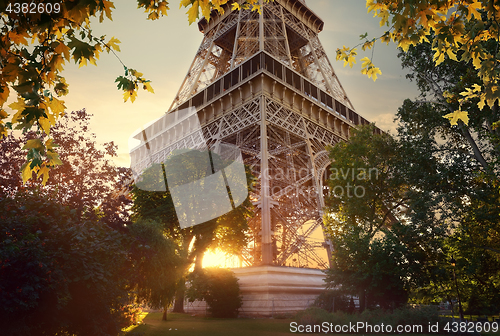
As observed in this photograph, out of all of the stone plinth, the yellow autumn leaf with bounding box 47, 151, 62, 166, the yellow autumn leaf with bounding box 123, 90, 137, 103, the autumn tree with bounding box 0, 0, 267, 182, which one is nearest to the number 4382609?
the autumn tree with bounding box 0, 0, 267, 182

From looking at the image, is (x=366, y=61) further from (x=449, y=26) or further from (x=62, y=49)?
(x=62, y=49)

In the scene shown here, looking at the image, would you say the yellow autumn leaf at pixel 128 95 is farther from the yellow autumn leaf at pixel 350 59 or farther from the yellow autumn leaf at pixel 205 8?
the yellow autumn leaf at pixel 350 59

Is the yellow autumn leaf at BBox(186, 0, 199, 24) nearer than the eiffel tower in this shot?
Yes

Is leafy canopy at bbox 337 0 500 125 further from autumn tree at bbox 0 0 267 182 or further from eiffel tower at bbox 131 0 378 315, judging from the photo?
eiffel tower at bbox 131 0 378 315

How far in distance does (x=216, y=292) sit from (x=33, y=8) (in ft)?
55.6

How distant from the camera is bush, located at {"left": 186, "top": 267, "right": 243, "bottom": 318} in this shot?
56.4 ft

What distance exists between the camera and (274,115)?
2566cm

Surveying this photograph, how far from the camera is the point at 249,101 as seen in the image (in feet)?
89.6

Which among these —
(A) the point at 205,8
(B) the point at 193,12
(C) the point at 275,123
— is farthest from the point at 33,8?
(C) the point at 275,123

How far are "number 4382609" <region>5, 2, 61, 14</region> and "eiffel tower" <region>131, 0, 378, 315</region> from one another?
14123mm

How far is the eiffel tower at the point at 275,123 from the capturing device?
1942 cm

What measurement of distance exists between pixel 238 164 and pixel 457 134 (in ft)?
40.3

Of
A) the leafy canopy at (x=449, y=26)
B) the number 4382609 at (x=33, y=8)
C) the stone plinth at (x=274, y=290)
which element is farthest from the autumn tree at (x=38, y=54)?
the stone plinth at (x=274, y=290)

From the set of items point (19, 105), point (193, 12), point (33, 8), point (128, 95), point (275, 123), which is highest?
point (275, 123)
